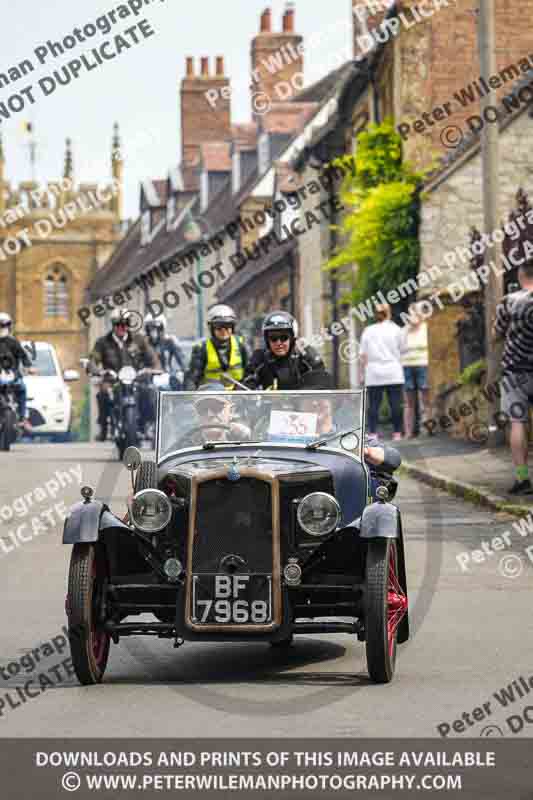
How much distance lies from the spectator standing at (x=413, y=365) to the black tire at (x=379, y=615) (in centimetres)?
1621

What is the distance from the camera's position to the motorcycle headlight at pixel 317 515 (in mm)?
7633

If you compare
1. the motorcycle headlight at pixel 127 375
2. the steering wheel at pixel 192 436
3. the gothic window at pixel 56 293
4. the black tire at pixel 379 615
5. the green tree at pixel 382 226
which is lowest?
the black tire at pixel 379 615

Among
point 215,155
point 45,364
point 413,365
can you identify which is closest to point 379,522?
point 413,365

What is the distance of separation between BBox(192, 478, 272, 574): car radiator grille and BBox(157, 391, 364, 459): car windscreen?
65 cm

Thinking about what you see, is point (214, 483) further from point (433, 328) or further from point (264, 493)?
point (433, 328)

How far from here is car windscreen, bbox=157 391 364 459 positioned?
8.34 metres

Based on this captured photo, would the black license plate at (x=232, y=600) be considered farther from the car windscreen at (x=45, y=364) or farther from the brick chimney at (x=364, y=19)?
the brick chimney at (x=364, y=19)

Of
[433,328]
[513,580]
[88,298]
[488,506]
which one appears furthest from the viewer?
[88,298]

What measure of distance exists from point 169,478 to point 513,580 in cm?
376

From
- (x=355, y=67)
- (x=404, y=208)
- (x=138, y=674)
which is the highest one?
(x=355, y=67)

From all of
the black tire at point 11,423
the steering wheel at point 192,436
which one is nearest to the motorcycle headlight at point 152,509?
the steering wheel at point 192,436

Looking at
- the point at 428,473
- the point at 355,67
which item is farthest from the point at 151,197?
the point at 428,473

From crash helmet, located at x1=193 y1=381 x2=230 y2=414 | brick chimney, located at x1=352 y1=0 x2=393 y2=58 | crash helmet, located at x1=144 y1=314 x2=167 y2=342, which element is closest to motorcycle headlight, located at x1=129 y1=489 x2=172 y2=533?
crash helmet, located at x1=193 y1=381 x2=230 y2=414
